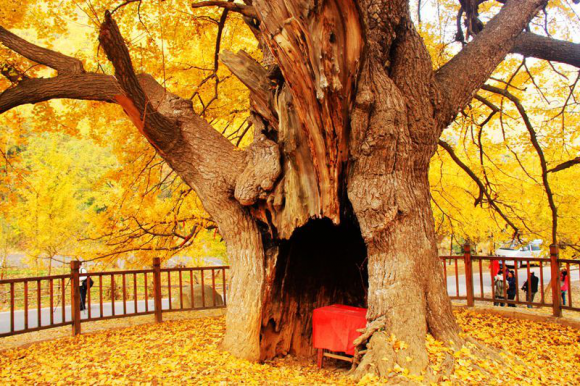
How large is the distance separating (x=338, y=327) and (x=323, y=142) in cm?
219

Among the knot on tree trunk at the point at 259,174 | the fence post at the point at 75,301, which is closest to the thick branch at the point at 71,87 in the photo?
the knot on tree trunk at the point at 259,174

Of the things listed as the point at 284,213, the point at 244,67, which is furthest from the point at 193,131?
the point at 284,213

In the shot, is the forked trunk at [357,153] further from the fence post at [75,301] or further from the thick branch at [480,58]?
the fence post at [75,301]

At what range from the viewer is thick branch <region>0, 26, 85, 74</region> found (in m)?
5.05

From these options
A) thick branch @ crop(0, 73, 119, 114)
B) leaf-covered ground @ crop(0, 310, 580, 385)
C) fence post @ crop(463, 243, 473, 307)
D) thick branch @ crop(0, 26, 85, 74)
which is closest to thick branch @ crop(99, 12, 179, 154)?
thick branch @ crop(0, 73, 119, 114)

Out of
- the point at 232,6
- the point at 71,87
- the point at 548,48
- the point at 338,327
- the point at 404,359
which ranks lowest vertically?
the point at 404,359

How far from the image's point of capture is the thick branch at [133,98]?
4.08 m

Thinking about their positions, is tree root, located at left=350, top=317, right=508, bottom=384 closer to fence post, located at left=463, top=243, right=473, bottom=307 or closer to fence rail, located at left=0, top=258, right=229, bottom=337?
fence post, located at left=463, top=243, right=473, bottom=307

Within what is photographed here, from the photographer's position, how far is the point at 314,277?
6.39 metres

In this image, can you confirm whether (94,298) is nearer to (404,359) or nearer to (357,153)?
(357,153)

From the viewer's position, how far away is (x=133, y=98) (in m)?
4.75

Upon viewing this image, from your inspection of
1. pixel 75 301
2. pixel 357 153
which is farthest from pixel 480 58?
pixel 75 301

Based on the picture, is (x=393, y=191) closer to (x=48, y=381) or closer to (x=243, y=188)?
(x=243, y=188)

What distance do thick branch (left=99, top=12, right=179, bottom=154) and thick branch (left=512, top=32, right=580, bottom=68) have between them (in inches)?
196
